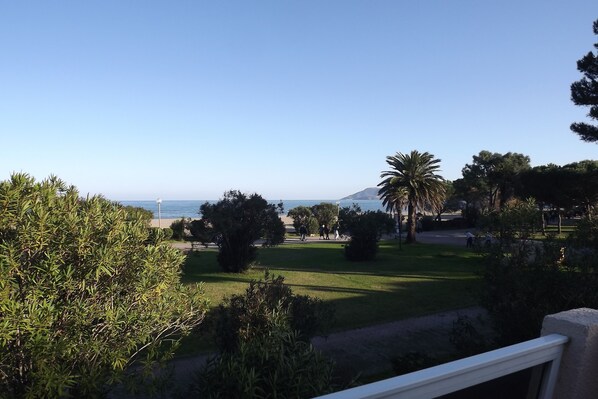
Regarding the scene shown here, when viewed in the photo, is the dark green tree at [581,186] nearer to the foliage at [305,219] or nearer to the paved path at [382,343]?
the paved path at [382,343]

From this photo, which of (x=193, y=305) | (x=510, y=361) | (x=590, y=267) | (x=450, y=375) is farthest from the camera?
(x=590, y=267)

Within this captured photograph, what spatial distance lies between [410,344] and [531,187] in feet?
101

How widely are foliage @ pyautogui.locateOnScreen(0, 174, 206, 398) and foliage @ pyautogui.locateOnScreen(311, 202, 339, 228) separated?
1855 inches

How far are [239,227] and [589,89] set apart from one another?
48.8 feet

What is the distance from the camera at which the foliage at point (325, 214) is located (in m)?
52.3

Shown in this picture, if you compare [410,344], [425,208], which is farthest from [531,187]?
[410,344]

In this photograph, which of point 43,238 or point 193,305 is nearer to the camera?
Answer: point 43,238

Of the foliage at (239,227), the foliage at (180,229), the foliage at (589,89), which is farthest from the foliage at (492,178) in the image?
the foliage at (180,229)

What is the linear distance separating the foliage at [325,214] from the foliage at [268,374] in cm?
4739

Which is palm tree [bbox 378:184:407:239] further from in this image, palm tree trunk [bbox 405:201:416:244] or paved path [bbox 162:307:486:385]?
paved path [bbox 162:307:486:385]

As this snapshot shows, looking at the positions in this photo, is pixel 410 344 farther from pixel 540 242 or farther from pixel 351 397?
pixel 351 397

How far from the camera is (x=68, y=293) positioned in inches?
165

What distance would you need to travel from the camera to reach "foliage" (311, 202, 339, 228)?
52.3m

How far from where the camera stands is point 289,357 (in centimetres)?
420
